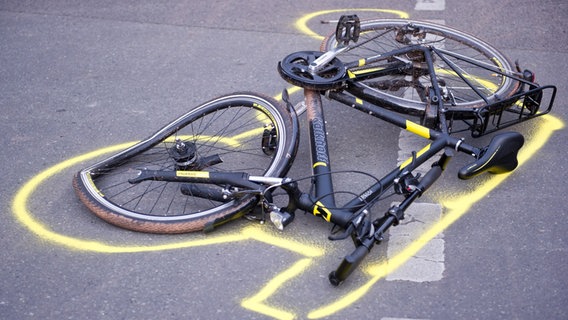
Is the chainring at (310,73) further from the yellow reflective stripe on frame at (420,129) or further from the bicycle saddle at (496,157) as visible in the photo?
the bicycle saddle at (496,157)

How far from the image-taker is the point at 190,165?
432cm

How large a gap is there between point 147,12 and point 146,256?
409 centimetres

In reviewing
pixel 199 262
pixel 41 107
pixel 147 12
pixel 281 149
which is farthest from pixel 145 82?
pixel 199 262

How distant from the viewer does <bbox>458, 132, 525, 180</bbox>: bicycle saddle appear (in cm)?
404

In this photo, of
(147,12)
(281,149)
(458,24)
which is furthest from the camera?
(147,12)

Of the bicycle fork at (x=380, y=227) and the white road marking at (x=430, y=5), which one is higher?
the white road marking at (x=430, y=5)

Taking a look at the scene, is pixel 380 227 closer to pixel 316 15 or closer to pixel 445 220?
pixel 445 220

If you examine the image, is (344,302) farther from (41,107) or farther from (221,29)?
(221,29)

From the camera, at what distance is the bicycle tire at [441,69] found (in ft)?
15.6

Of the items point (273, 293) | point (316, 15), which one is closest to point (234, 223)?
point (273, 293)

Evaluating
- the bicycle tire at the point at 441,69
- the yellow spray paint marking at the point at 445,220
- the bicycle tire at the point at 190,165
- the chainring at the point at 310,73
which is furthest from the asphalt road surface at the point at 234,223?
the chainring at the point at 310,73

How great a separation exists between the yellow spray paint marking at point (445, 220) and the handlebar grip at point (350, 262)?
13cm

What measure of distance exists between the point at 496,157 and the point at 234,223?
6.08ft

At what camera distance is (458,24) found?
673 cm
